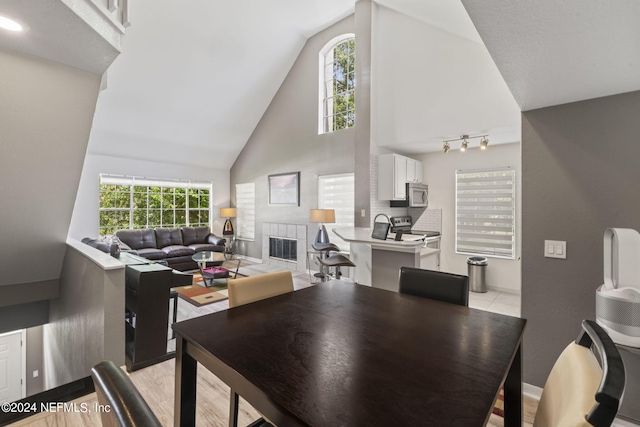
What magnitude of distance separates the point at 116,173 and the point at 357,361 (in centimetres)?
716

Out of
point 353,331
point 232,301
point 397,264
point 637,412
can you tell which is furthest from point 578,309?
point 232,301

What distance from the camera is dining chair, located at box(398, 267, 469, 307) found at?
172cm

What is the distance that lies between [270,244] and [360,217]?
293 centimetres

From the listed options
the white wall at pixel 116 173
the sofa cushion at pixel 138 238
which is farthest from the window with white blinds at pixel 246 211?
the sofa cushion at pixel 138 238

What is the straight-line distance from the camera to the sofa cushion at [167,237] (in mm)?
6582

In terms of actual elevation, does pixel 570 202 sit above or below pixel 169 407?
above

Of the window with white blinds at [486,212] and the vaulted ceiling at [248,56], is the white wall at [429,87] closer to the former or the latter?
the vaulted ceiling at [248,56]

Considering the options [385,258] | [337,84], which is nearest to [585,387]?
[385,258]

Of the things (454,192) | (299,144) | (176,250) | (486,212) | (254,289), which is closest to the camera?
(254,289)

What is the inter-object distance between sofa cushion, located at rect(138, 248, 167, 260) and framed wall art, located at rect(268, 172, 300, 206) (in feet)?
8.53

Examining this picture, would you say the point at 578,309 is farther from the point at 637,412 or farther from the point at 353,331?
the point at 353,331

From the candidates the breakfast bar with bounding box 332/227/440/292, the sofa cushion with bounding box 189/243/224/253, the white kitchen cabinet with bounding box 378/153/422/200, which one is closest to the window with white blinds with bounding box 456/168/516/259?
the white kitchen cabinet with bounding box 378/153/422/200

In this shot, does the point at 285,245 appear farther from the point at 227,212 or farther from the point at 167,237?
the point at 167,237

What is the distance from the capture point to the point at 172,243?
6.76 m
